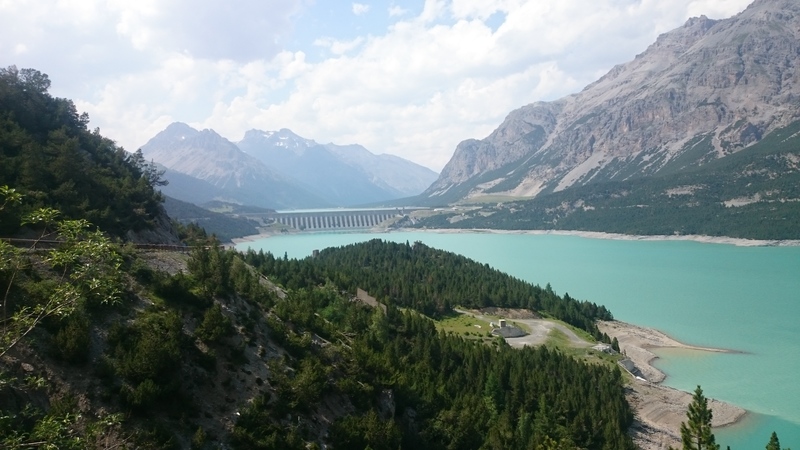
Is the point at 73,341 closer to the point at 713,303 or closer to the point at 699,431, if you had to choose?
the point at 699,431

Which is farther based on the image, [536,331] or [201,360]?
[536,331]

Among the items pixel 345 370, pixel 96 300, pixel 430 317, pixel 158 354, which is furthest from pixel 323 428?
pixel 430 317

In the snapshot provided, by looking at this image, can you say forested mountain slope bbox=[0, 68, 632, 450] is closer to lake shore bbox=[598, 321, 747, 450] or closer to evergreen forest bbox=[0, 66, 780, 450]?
evergreen forest bbox=[0, 66, 780, 450]

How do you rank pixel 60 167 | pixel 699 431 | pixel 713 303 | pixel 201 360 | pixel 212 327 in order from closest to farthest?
pixel 201 360 < pixel 212 327 < pixel 699 431 < pixel 60 167 < pixel 713 303

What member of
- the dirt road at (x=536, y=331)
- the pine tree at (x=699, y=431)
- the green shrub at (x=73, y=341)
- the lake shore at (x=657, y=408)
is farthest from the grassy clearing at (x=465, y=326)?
the green shrub at (x=73, y=341)

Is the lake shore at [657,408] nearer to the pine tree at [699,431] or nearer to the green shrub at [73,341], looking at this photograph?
the pine tree at [699,431]

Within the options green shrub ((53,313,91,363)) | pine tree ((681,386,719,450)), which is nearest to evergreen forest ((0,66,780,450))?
green shrub ((53,313,91,363))

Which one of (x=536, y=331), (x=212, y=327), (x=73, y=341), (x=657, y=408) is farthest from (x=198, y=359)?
(x=536, y=331)

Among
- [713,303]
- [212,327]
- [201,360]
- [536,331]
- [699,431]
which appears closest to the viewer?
[201,360]

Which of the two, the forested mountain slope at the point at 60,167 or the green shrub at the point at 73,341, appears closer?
the green shrub at the point at 73,341
